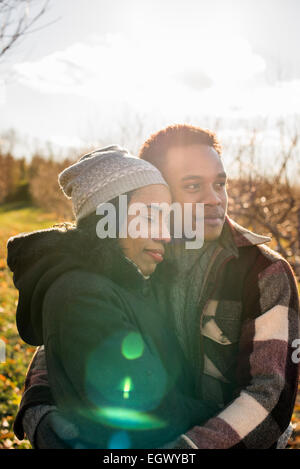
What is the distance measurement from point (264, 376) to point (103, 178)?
121 cm

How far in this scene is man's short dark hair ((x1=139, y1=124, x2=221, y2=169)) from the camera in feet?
8.26

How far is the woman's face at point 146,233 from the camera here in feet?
6.52

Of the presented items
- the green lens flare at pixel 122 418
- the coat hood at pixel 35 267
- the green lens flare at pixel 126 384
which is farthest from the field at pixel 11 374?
the green lens flare at pixel 126 384

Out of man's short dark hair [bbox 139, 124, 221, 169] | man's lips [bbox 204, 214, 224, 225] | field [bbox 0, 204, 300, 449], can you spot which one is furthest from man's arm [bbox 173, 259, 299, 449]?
field [bbox 0, 204, 300, 449]

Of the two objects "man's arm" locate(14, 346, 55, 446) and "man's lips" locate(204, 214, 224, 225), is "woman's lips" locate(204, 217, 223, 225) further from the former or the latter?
"man's arm" locate(14, 346, 55, 446)

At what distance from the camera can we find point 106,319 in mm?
1497

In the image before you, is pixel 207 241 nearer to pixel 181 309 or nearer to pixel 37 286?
pixel 181 309

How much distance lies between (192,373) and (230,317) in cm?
34

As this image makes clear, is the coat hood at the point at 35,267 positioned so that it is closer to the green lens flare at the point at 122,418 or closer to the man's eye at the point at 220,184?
the green lens flare at the point at 122,418

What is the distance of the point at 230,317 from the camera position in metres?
1.99

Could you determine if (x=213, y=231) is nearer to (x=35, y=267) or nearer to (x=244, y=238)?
(x=244, y=238)

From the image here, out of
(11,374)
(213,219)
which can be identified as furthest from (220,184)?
(11,374)
